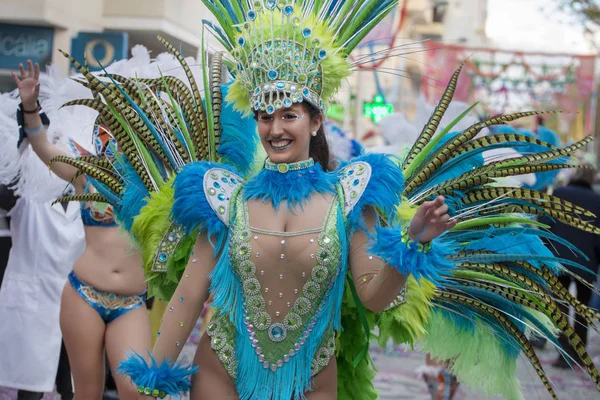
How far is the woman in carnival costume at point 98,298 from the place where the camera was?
418 centimetres

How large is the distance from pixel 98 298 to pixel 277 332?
1737 mm

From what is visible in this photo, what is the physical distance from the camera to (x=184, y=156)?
339 centimetres

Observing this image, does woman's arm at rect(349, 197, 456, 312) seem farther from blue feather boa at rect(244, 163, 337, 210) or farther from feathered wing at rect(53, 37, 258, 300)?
feathered wing at rect(53, 37, 258, 300)

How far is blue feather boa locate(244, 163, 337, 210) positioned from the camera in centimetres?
285

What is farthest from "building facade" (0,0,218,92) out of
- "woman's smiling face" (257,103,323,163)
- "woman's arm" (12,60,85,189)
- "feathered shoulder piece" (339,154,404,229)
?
"feathered shoulder piece" (339,154,404,229)

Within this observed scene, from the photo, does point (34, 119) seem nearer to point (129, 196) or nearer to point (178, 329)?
point (129, 196)

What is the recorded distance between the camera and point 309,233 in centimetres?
280

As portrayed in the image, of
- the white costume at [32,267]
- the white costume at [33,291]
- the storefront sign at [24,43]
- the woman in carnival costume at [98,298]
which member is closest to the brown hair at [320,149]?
the woman in carnival costume at [98,298]

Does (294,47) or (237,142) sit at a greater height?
(294,47)

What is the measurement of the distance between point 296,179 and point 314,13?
625mm

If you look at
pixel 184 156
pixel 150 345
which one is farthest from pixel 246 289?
pixel 150 345

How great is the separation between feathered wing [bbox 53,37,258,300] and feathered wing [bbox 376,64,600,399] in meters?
0.72

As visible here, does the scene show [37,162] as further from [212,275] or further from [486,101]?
[486,101]

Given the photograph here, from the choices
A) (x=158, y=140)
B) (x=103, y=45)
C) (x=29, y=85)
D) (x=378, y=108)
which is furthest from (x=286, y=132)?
(x=378, y=108)
